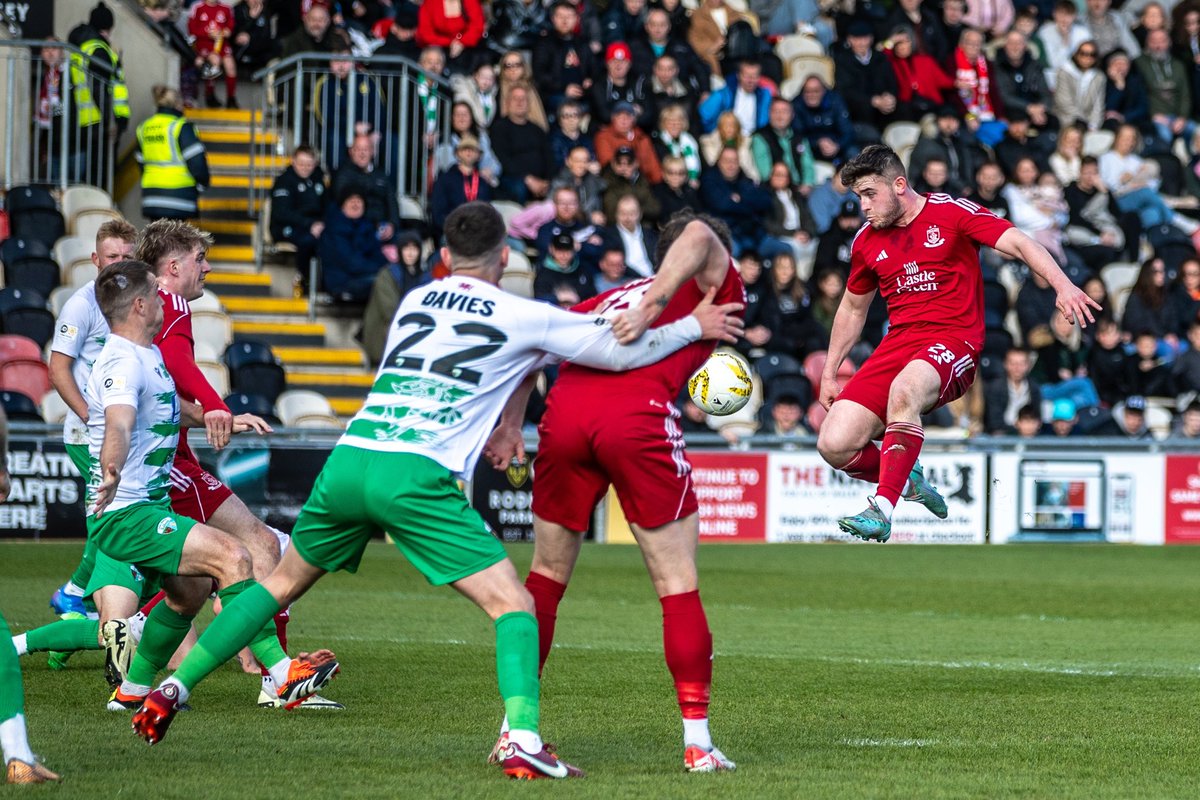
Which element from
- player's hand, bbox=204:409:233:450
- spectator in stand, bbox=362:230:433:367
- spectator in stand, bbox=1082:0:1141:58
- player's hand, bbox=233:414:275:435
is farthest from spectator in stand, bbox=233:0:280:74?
player's hand, bbox=204:409:233:450

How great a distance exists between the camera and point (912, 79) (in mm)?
23156

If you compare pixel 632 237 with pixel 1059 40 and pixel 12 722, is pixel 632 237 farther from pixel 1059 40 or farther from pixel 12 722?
pixel 12 722

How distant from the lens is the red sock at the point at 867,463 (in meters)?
9.00

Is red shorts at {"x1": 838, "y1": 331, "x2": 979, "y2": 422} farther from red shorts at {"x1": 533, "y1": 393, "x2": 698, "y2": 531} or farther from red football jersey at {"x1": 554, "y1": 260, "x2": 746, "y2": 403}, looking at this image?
red shorts at {"x1": 533, "y1": 393, "x2": 698, "y2": 531}

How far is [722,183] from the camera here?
2050 cm

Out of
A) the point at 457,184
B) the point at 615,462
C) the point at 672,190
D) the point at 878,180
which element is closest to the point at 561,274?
the point at 457,184

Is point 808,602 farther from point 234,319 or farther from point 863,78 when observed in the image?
point 863,78

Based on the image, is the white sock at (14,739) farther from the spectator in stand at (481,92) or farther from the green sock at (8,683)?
the spectator in stand at (481,92)

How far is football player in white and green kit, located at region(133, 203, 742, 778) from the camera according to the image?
5738 mm

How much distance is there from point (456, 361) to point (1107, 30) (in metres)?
21.6

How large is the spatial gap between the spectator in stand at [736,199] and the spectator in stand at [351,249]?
13.0 feet

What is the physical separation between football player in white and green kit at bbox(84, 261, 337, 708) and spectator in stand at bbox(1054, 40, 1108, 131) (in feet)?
63.2

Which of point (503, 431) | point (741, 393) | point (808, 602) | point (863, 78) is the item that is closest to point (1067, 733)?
point (741, 393)

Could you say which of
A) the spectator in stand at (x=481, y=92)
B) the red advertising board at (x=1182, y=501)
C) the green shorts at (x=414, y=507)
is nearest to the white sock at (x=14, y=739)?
the green shorts at (x=414, y=507)
